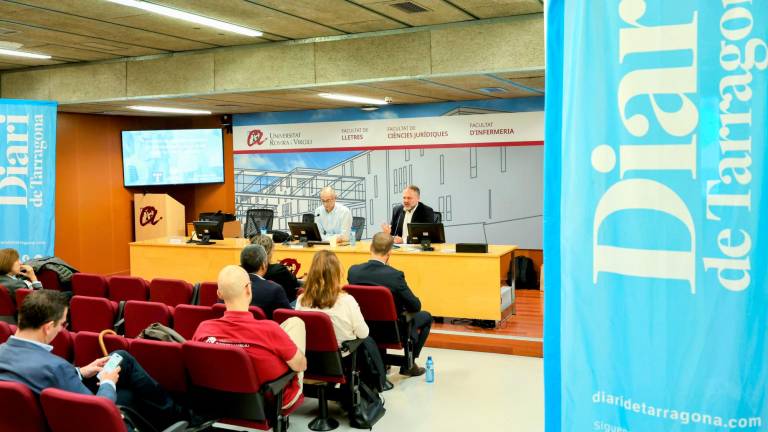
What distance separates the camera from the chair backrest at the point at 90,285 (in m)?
6.69

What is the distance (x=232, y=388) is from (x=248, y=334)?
0.31 metres

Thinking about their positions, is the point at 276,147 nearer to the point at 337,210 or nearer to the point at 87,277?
the point at 337,210

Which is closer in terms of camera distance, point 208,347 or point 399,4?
point 208,347

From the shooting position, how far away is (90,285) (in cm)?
673

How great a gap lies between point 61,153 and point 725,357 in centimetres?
1211

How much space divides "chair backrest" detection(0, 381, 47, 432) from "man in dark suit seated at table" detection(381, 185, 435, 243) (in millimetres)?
5473

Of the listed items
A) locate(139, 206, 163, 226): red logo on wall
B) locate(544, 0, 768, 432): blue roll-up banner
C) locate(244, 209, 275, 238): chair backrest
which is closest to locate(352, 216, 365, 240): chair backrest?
locate(244, 209, 275, 238): chair backrest

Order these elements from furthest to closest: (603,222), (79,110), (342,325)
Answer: (79,110) < (342,325) < (603,222)

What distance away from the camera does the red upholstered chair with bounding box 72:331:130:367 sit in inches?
159

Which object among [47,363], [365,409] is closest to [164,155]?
[365,409]

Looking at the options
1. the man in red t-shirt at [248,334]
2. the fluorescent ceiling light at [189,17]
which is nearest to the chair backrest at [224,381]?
the man in red t-shirt at [248,334]

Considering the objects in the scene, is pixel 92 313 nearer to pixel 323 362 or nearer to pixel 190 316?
pixel 190 316

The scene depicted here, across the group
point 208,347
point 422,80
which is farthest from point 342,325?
point 422,80

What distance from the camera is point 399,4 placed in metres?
6.56
